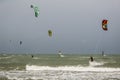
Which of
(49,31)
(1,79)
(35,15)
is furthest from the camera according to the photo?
(49,31)

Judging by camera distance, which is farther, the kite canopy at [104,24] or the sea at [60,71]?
the kite canopy at [104,24]

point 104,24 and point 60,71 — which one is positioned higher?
point 104,24

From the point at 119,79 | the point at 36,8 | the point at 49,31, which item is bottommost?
the point at 119,79

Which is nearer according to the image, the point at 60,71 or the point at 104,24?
the point at 104,24

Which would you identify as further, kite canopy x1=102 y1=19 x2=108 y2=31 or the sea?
kite canopy x1=102 y1=19 x2=108 y2=31

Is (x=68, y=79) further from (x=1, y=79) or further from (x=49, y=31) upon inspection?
(x=49, y=31)

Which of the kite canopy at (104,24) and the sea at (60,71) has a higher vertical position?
the kite canopy at (104,24)

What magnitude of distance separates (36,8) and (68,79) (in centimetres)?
675

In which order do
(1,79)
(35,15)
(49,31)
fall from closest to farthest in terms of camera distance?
1. (1,79)
2. (35,15)
3. (49,31)

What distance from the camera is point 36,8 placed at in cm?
2592

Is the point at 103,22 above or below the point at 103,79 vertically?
above

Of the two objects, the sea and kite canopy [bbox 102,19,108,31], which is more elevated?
kite canopy [bbox 102,19,108,31]

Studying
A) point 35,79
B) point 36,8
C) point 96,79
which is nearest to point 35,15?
point 36,8

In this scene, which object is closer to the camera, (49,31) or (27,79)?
(27,79)
